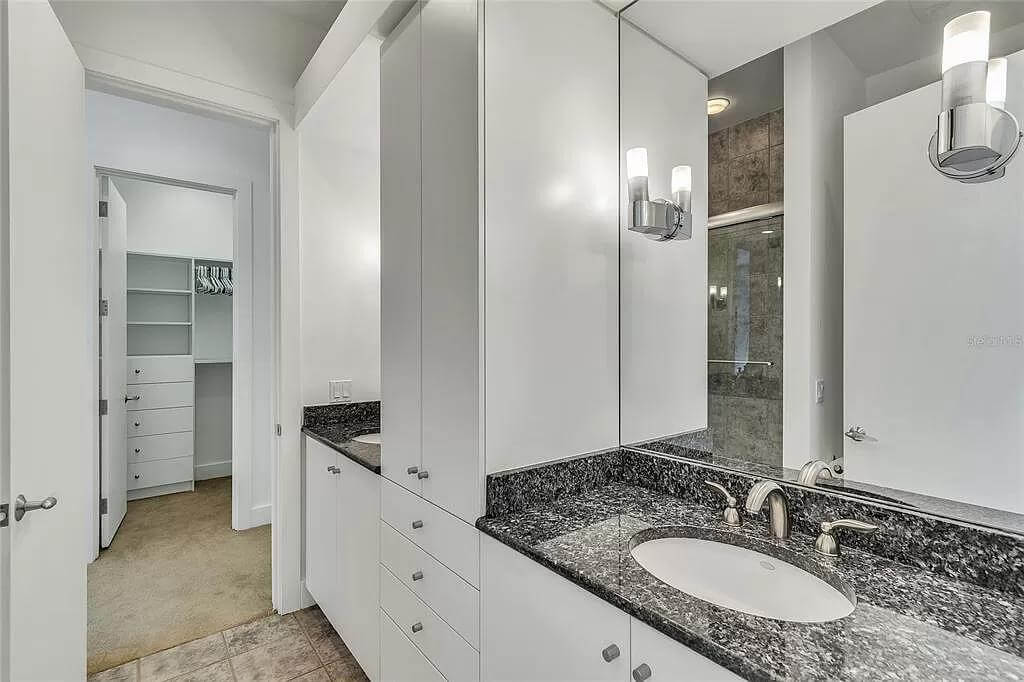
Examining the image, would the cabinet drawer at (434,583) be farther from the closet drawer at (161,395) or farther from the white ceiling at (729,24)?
the closet drawer at (161,395)

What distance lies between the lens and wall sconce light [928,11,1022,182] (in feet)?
2.89

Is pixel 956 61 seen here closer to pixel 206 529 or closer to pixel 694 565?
pixel 694 565

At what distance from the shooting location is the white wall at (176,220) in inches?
174

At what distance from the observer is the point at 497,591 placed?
3.86ft

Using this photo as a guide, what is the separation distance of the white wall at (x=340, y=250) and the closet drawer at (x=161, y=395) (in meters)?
2.60

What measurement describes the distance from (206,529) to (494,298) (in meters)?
3.33

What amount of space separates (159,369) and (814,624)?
4861 mm

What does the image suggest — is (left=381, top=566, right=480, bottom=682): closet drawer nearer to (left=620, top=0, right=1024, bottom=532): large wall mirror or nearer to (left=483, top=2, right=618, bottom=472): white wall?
(left=483, top=2, right=618, bottom=472): white wall

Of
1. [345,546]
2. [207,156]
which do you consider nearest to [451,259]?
[345,546]

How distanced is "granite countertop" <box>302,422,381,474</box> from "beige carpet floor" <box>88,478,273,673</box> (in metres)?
0.91

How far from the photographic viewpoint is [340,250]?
8.61 feet

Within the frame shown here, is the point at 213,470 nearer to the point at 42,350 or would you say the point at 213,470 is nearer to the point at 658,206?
the point at 42,350

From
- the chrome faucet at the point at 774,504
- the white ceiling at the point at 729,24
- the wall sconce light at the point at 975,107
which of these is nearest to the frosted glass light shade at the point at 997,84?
the wall sconce light at the point at 975,107

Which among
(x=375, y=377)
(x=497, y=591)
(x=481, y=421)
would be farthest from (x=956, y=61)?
(x=375, y=377)
